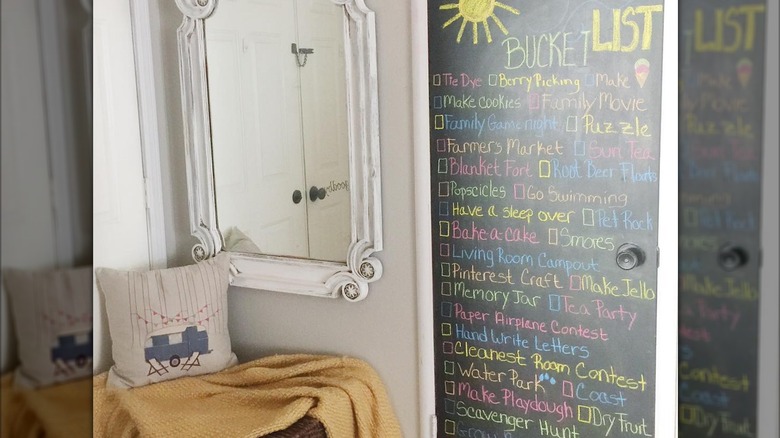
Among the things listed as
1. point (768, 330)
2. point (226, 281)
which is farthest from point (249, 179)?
point (768, 330)

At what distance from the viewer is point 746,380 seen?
101 centimetres

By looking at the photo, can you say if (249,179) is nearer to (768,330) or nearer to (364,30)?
(364,30)

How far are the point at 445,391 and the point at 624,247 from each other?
734 mm

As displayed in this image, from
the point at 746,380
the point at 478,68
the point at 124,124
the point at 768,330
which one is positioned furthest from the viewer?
the point at 124,124

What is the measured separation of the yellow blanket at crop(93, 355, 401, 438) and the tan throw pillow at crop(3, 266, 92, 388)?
178cm

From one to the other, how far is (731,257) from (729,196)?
88 millimetres

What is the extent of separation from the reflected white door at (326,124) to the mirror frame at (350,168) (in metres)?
0.03

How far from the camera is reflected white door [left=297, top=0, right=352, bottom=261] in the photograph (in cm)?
221

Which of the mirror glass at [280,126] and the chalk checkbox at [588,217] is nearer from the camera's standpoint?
the chalk checkbox at [588,217]

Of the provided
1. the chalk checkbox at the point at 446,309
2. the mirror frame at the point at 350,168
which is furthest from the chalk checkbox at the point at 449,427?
the mirror frame at the point at 350,168

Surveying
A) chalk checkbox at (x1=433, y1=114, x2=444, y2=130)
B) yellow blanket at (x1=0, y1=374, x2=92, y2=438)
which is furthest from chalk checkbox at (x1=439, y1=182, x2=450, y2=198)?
yellow blanket at (x1=0, y1=374, x2=92, y2=438)

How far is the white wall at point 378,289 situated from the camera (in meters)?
2.17

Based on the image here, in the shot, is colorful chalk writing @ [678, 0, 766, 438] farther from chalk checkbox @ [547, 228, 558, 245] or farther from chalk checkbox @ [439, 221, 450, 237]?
chalk checkbox @ [439, 221, 450, 237]

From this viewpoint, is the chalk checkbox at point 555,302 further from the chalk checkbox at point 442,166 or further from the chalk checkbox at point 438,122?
the chalk checkbox at point 438,122
